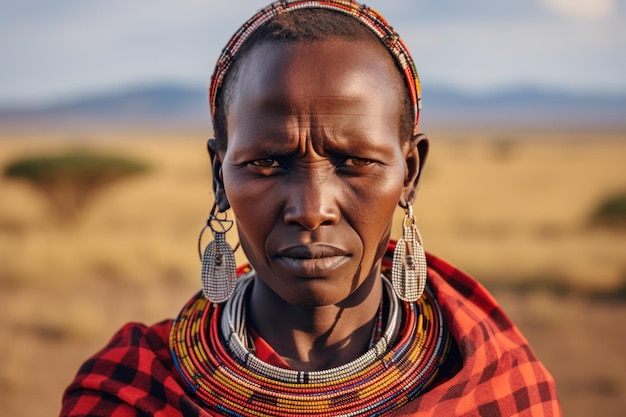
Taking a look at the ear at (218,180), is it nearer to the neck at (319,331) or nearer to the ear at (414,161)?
the neck at (319,331)

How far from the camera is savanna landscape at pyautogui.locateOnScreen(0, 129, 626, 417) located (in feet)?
23.1

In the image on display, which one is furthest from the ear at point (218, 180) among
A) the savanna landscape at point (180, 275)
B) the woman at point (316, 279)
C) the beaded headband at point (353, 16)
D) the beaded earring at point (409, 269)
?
the savanna landscape at point (180, 275)

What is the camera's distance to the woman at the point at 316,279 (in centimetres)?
203

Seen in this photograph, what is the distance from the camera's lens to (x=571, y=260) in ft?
34.0

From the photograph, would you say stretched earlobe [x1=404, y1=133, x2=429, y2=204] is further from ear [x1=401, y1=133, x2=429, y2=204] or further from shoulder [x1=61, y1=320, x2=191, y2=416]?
shoulder [x1=61, y1=320, x2=191, y2=416]

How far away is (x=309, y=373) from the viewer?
85.4 inches

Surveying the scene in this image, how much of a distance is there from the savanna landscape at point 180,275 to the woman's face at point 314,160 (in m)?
4.92

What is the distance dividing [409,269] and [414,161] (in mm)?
370

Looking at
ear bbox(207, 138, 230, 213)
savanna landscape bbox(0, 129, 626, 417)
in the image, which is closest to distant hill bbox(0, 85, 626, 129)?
savanna landscape bbox(0, 129, 626, 417)

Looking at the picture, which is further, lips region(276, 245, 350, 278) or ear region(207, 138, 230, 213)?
ear region(207, 138, 230, 213)

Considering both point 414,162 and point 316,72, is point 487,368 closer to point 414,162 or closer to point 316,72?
point 414,162

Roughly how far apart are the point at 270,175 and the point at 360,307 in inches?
24.1

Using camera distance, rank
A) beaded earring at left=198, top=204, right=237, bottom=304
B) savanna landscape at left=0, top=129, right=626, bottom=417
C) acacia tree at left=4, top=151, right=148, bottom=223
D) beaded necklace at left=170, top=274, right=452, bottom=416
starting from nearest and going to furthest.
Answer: beaded necklace at left=170, top=274, right=452, bottom=416 < beaded earring at left=198, top=204, right=237, bottom=304 < savanna landscape at left=0, top=129, right=626, bottom=417 < acacia tree at left=4, top=151, right=148, bottom=223


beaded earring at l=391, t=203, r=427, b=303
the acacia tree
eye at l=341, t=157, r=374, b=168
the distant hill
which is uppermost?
the distant hill
